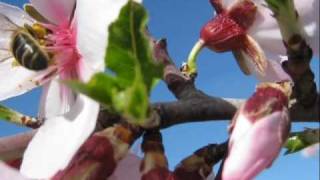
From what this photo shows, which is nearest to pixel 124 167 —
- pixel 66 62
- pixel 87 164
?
pixel 87 164

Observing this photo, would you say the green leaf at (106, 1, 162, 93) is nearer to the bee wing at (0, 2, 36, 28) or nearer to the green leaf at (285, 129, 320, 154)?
the green leaf at (285, 129, 320, 154)

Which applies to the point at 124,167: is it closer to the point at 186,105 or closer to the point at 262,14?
the point at 186,105

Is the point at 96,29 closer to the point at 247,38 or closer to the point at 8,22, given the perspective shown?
the point at 247,38

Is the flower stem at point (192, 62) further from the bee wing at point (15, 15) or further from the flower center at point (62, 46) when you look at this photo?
the bee wing at point (15, 15)

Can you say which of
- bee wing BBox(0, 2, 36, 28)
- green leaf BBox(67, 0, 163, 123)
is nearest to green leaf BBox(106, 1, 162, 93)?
green leaf BBox(67, 0, 163, 123)

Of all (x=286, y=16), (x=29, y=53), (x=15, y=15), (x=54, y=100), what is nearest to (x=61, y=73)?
(x=54, y=100)

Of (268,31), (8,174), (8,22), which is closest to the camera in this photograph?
(8,174)

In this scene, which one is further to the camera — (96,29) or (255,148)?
(96,29)
